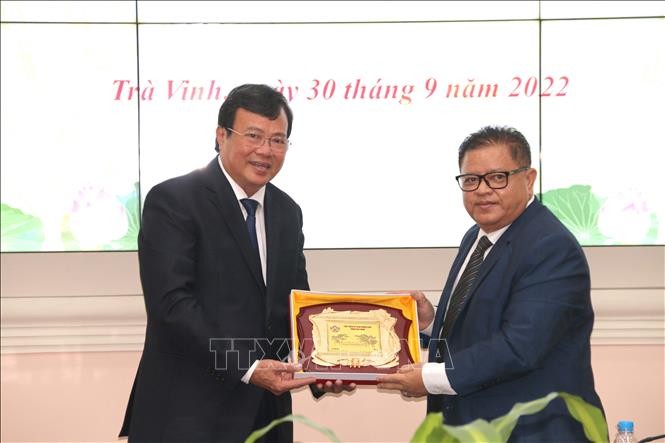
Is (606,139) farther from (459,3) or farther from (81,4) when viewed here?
(81,4)

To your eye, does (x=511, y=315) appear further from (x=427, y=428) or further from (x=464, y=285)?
(x=427, y=428)

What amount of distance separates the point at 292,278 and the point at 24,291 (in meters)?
1.44

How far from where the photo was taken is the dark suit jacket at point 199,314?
3.01 metres

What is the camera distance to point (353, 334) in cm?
310

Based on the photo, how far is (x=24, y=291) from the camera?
418cm

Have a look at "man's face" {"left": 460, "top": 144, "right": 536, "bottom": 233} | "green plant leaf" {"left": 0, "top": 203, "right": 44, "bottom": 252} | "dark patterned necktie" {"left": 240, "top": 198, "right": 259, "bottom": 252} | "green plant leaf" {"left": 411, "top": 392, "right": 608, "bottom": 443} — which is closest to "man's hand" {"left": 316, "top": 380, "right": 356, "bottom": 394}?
"dark patterned necktie" {"left": 240, "top": 198, "right": 259, "bottom": 252}

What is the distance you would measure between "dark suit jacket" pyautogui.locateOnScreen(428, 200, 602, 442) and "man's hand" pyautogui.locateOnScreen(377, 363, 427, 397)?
0.34ft

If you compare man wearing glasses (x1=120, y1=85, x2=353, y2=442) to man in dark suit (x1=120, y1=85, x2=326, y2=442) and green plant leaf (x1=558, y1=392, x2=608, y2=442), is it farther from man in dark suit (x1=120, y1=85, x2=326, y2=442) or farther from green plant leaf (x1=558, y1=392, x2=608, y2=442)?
green plant leaf (x1=558, y1=392, x2=608, y2=442)

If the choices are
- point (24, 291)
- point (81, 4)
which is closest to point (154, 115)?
point (81, 4)

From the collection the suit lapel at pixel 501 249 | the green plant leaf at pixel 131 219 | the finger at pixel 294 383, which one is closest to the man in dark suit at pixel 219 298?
the finger at pixel 294 383

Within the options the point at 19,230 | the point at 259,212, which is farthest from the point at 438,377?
the point at 19,230

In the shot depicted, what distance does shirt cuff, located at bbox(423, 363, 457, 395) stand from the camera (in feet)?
9.30

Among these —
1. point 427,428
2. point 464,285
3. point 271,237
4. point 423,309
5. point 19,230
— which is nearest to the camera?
point 427,428

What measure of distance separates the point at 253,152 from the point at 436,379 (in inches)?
34.7
